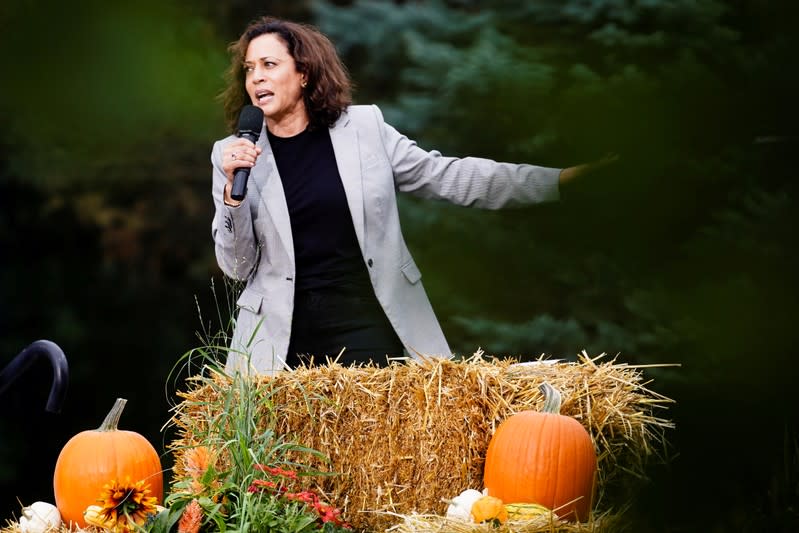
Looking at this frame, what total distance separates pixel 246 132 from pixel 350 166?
0.33 m

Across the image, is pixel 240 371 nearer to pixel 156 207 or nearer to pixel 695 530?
pixel 695 530

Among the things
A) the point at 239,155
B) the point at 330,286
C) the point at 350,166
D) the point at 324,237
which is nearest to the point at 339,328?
the point at 330,286

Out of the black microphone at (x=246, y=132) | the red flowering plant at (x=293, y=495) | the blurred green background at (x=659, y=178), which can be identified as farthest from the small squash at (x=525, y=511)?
the black microphone at (x=246, y=132)

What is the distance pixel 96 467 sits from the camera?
2.44 meters

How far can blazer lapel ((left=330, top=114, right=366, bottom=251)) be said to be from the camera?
2.77 metres

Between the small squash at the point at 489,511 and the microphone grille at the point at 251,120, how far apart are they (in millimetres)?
1225

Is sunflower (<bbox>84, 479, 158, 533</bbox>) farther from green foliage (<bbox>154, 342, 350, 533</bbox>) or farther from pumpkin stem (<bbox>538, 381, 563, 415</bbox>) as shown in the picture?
pumpkin stem (<bbox>538, 381, 563, 415</bbox>)

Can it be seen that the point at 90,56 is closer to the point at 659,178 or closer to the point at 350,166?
the point at 659,178

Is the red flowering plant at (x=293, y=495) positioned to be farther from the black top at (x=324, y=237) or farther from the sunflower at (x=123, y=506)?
the black top at (x=324, y=237)

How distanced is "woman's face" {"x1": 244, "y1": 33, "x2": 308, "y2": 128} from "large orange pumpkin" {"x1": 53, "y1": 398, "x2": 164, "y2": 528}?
100 cm

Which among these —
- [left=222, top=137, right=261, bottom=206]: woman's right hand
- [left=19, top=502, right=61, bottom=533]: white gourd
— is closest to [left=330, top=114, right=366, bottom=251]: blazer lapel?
[left=222, top=137, right=261, bottom=206]: woman's right hand

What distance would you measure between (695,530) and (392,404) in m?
1.90

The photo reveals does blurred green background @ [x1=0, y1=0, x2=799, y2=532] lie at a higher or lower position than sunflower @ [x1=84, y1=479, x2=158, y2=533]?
higher

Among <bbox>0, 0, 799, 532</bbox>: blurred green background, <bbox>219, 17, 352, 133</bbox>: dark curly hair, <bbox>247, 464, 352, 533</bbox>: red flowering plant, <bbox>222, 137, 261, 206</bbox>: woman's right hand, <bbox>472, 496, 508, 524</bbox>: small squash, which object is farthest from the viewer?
<bbox>219, 17, 352, 133</bbox>: dark curly hair
